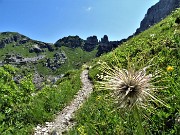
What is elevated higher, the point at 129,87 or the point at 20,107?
the point at 129,87

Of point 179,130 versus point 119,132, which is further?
point 119,132

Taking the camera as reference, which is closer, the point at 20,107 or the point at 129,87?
the point at 129,87

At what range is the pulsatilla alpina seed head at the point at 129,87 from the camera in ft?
8.18

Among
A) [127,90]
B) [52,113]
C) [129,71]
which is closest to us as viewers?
[127,90]

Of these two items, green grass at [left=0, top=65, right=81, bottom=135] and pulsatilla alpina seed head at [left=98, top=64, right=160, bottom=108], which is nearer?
pulsatilla alpina seed head at [left=98, top=64, right=160, bottom=108]

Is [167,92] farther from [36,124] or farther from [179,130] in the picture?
[36,124]

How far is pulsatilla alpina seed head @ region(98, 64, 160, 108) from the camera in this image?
2.49m

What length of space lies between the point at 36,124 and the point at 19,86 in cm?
201

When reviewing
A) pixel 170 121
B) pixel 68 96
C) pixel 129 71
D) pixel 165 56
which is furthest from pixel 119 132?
pixel 68 96

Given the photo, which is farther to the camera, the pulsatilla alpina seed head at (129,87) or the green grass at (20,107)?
the green grass at (20,107)

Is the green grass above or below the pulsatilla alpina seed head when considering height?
below

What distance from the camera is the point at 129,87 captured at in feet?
8.13

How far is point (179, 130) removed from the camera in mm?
5570

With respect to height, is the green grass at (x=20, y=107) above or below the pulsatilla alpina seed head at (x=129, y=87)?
below
